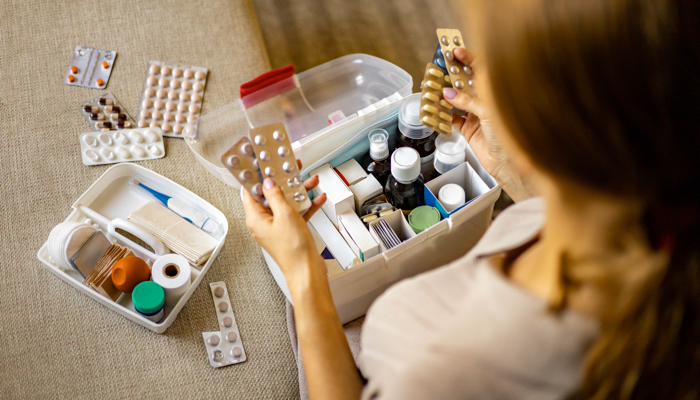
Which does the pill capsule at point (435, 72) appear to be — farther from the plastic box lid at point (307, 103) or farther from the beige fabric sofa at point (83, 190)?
the beige fabric sofa at point (83, 190)

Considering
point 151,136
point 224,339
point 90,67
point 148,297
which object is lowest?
point 224,339

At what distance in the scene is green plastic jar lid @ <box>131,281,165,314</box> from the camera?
0.67m

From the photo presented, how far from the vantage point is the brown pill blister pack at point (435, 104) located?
721 mm

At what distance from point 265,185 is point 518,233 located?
1.10 feet

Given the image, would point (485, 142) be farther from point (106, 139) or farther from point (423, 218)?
point (106, 139)

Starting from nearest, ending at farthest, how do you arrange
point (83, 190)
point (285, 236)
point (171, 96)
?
1. point (285, 236)
2. point (83, 190)
3. point (171, 96)

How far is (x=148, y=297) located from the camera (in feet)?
2.23

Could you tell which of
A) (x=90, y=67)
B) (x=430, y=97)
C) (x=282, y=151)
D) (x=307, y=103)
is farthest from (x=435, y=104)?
(x=90, y=67)

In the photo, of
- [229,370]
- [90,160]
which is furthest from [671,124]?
[90,160]

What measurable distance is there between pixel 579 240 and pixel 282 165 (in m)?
0.42

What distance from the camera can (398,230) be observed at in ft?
2.50

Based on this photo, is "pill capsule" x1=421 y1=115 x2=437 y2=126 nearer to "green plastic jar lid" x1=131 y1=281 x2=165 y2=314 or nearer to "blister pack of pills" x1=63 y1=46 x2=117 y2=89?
"green plastic jar lid" x1=131 y1=281 x2=165 y2=314

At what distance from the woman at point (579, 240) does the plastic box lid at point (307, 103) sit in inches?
15.7

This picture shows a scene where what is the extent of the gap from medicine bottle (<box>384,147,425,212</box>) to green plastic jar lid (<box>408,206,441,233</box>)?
3 cm
